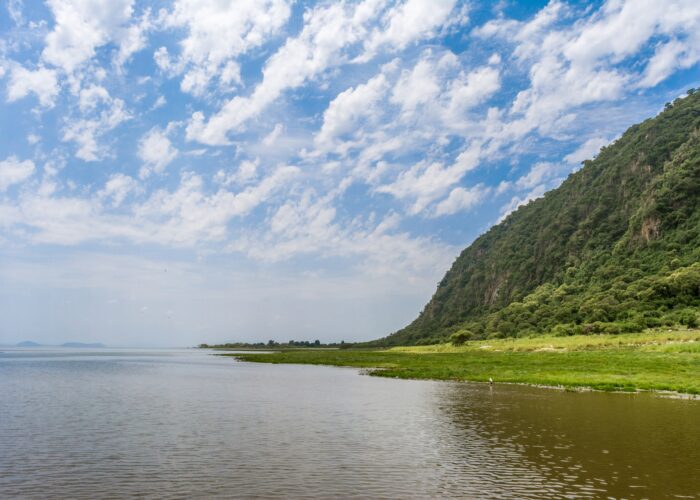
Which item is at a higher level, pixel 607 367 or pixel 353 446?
pixel 607 367

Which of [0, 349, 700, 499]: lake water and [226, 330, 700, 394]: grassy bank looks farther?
[226, 330, 700, 394]: grassy bank

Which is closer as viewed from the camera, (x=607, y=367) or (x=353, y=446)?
(x=353, y=446)

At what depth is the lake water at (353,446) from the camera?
66.9ft

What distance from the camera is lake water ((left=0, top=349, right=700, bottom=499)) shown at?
66.9 ft

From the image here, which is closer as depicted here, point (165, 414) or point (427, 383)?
point (165, 414)

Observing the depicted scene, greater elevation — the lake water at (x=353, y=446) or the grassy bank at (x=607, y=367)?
the grassy bank at (x=607, y=367)

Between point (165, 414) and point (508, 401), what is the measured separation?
2651 centimetres

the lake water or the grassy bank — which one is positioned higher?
the grassy bank

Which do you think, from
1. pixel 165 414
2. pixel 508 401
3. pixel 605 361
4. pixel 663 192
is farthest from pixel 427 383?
pixel 663 192

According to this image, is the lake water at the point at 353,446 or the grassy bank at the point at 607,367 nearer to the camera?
the lake water at the point at 353,446

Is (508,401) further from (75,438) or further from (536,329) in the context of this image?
(536,329)

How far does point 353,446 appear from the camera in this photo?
27.8 metres

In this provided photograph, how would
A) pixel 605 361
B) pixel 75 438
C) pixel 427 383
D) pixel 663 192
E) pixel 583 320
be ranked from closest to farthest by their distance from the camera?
pixel 75 438, pixel 427 383, pixel 605 361, pixel 583 320, pixel 663 192

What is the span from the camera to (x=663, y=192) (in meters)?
175
